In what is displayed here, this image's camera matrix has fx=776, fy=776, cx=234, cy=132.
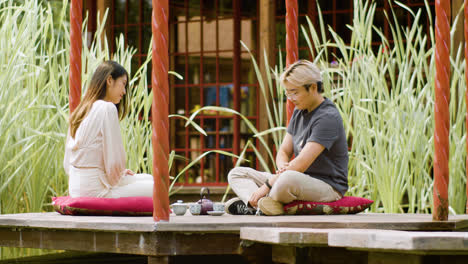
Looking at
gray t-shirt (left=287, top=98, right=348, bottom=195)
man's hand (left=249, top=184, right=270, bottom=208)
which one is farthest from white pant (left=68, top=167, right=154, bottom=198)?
gray t-shirt (left=287, top=98, right=348, bottom=195)

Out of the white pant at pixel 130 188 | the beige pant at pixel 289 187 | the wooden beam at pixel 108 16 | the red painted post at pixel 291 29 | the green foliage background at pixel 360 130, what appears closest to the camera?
the beige pant at pixel 289 187

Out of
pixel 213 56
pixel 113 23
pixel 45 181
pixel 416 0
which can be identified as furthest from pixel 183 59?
pixel 45 181

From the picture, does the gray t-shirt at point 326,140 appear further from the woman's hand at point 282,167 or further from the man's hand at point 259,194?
the man's hand at point 259,194

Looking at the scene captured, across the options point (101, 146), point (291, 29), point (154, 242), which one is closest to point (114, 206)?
point (101, 146)

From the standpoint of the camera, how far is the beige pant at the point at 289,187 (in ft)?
11.2

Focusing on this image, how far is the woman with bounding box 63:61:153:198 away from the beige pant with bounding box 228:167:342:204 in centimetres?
43

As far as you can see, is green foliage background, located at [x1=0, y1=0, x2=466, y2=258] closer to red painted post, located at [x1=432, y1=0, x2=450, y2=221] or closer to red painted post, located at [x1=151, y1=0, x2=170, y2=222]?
red painted post, located at [x1=432, y1=0, x2=450, y2=221]

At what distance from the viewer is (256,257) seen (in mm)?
2939

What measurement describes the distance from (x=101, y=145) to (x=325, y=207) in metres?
1.08

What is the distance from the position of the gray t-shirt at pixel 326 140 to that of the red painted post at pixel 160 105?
0.82 m

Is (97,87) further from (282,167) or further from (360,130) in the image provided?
(360,130)

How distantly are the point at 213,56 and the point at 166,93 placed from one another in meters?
5.43

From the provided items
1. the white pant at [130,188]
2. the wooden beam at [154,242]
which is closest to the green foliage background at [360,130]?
the white pant at [130,188]

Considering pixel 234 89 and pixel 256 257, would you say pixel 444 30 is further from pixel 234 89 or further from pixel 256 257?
pixel 234 89
